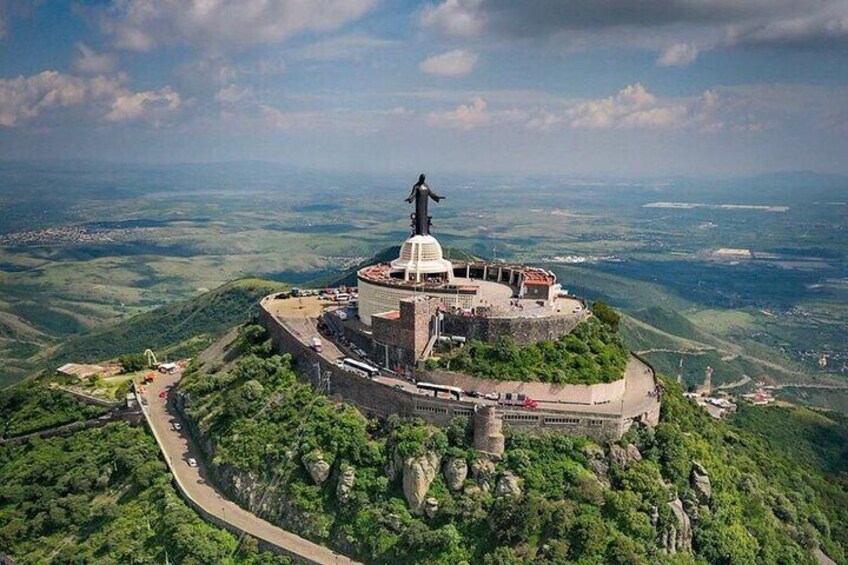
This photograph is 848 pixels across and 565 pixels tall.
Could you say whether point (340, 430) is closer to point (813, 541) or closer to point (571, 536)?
point (571, 536)

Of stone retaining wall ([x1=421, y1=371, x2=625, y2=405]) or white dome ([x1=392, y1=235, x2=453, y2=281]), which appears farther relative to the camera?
white dome ([x1=392, y1=235, x2=453, y2=281])

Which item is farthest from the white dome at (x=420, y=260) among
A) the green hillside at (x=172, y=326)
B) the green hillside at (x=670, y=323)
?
the green hillside at (x=670, y=323)

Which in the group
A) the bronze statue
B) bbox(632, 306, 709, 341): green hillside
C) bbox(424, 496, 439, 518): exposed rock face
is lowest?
bbox(632, 306, 709, 341): green hillside

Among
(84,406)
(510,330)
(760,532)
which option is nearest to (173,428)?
(84,406)

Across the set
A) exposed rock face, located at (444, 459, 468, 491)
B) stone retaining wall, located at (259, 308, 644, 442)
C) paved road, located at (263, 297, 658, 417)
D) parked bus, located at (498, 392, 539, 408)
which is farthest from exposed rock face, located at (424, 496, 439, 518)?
parked bus, located at (498, 392, 539, 408)

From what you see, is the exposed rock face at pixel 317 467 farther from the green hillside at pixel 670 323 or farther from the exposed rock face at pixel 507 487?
the green hillside at pixel 670 323

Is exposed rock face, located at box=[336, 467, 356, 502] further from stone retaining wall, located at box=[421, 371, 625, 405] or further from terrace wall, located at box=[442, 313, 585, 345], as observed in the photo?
terrace wall, located at box=[442, 313, 585, 345]

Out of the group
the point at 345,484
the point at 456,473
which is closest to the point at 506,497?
the point at 456,473
